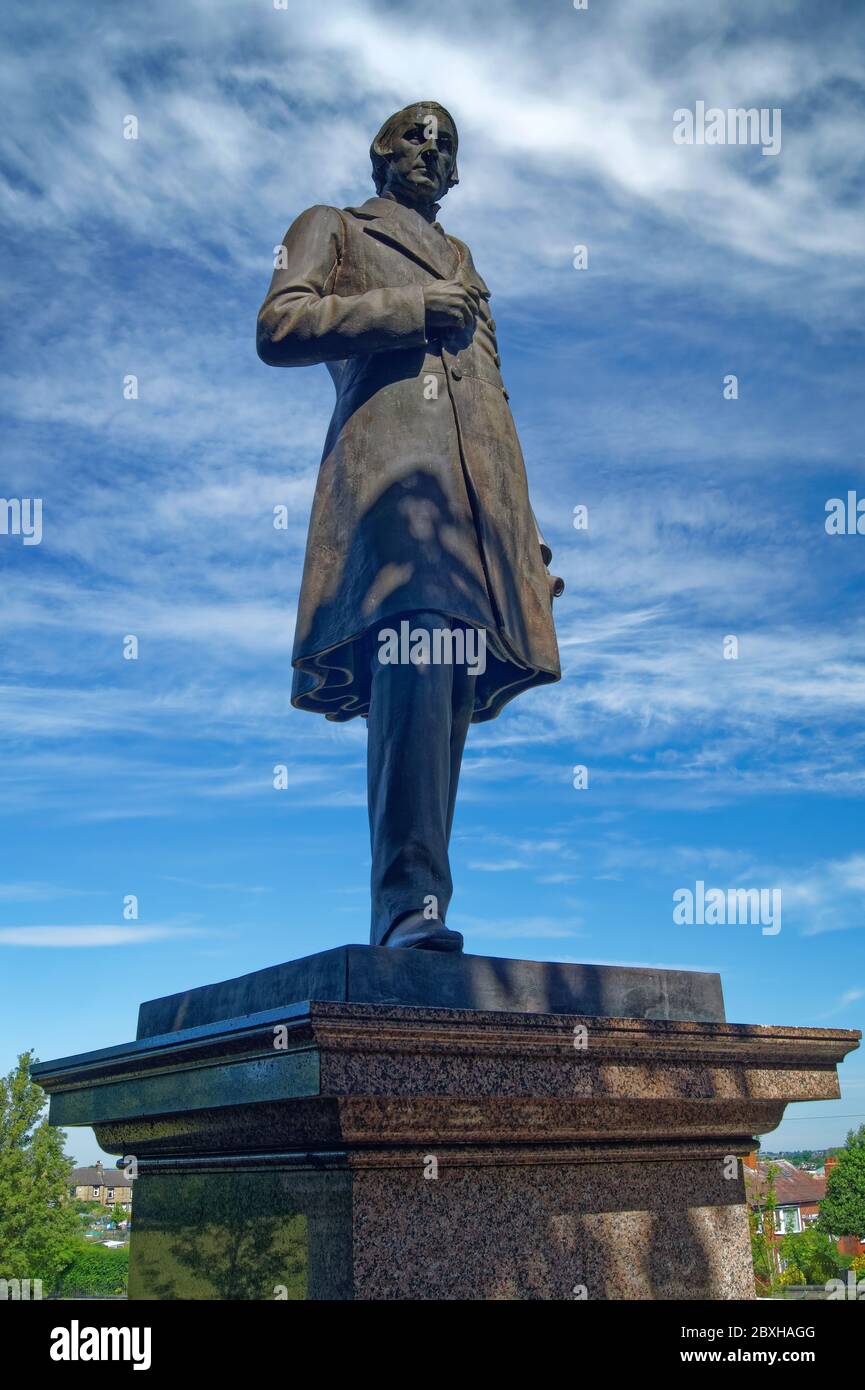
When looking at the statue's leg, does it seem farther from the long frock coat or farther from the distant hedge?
the distant hedge

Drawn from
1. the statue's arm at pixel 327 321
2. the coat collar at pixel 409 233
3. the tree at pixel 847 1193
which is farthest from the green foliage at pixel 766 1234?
the tree at pixel 847 1193

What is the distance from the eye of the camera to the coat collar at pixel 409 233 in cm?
548

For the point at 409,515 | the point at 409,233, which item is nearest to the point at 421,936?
Answer: the point at 409,515

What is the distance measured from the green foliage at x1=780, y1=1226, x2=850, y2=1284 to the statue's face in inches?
2911

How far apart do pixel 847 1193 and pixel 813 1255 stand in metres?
10.6

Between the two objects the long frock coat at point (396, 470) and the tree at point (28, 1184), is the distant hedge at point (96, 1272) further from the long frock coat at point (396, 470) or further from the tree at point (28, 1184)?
the long frock coat at point (396, 470)

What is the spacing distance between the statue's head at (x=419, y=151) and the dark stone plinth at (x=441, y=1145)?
4.01m

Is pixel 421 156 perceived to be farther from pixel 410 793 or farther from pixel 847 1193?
pixel 847 1193

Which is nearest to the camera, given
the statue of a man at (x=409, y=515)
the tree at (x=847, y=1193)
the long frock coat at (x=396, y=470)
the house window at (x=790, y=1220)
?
the statue of a man at (x=409, y=515)

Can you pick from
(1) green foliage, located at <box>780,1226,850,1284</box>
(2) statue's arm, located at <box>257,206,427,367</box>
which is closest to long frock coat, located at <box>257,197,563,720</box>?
(2) statue's arm, located at <box>257,206,427,367</box>

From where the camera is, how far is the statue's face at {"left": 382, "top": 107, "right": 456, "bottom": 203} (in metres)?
5.64

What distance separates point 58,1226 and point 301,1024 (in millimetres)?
62316

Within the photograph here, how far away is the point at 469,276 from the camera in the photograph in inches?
226

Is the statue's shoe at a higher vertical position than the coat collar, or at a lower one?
lower
